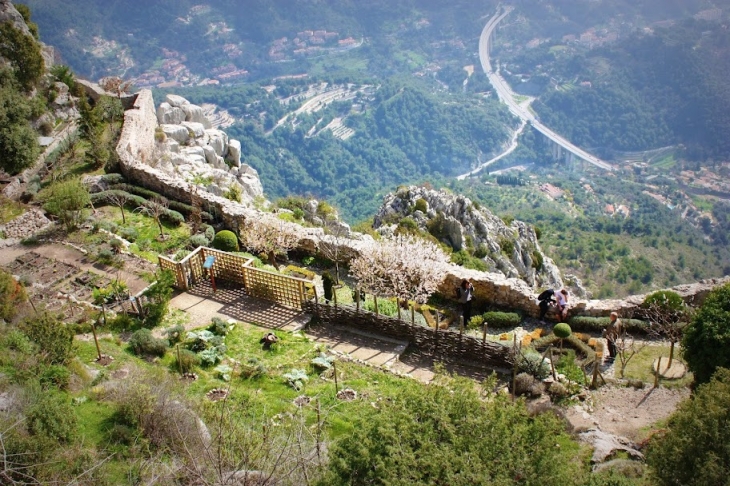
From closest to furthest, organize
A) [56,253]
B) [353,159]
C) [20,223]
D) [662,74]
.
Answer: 1. [56,253]
2. [20,223]
3. [353,159]
4. [662,74]

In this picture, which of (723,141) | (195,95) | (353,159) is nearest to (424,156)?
(353,159)

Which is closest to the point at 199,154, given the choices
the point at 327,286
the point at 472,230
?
the point at 472,230

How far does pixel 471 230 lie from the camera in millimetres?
40344

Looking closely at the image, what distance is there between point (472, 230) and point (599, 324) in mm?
21407

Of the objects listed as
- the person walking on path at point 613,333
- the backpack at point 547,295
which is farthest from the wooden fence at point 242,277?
the person walking on path at point 613,333

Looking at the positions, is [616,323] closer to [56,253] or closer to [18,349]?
[18,349]

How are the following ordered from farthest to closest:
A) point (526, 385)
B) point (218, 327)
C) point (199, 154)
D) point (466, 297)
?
point (199, 154), point (466, 297), point (218, 327), point (526, 385)

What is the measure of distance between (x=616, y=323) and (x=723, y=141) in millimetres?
175813

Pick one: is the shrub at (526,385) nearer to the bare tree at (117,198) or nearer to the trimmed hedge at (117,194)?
the trimmed hedge at (117,194)

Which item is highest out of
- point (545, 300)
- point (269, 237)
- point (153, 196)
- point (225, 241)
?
point (153, 196)

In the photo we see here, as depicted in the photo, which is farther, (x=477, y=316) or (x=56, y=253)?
(x=56, y=253)

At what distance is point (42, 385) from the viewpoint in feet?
42.2

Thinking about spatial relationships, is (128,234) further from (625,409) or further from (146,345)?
(625,409)

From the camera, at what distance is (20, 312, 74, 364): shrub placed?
13.9 metres
